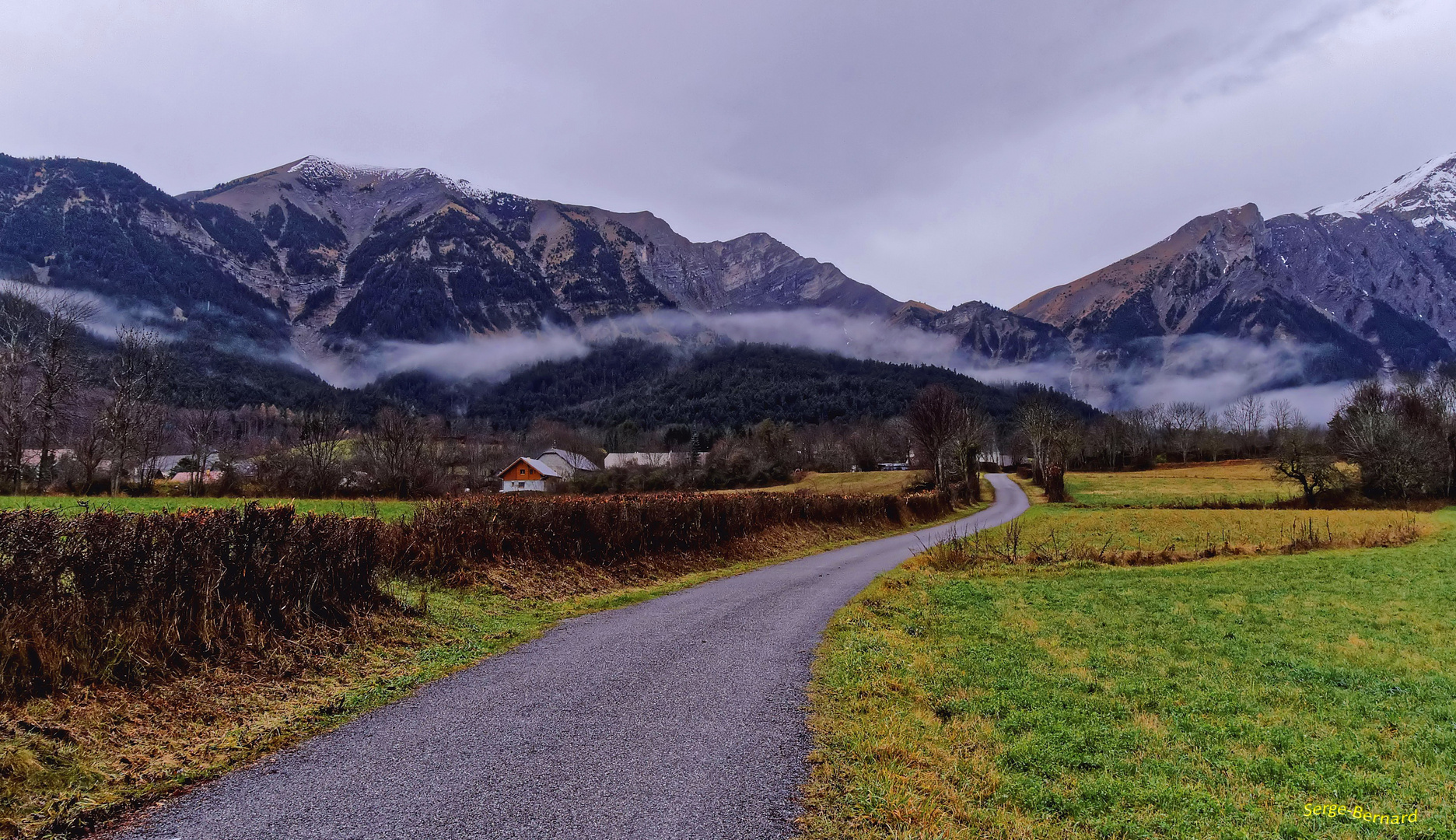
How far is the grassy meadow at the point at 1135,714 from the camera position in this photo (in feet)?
17.2

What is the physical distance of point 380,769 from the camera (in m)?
5.47

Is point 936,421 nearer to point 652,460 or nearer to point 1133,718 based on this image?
point 652,460

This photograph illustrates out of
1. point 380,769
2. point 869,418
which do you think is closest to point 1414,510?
point 380,769

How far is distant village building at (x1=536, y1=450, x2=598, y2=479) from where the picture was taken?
117 metres

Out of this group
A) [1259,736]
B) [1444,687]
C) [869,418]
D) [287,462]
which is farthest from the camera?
[869,418]

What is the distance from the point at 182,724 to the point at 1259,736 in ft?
37.2

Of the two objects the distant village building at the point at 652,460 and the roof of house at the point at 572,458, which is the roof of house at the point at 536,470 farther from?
the roof of house at the point at 572,458

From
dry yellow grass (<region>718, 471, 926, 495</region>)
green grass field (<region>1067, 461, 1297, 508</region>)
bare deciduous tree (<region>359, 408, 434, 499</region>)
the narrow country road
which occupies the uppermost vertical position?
bare deciduous tree (<region>359, 408, 434, 499</region>)

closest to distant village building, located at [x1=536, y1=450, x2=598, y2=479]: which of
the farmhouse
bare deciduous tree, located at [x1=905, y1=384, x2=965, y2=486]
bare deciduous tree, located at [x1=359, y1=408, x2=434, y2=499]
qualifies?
the farmhouse

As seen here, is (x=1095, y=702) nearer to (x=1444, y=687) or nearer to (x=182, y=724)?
(x=1444, y=687)

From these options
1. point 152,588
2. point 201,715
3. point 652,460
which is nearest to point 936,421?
point 652,460

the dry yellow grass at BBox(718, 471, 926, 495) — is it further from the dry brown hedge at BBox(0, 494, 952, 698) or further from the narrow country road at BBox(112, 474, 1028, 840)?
the narrow country road at BBox(112, 474, 1028, 840)

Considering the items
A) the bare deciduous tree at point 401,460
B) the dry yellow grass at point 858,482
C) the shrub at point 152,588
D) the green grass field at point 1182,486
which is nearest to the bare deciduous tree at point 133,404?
the bare deciduous tree at point 401,460

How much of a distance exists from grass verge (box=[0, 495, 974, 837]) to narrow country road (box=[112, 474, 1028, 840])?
38cm
